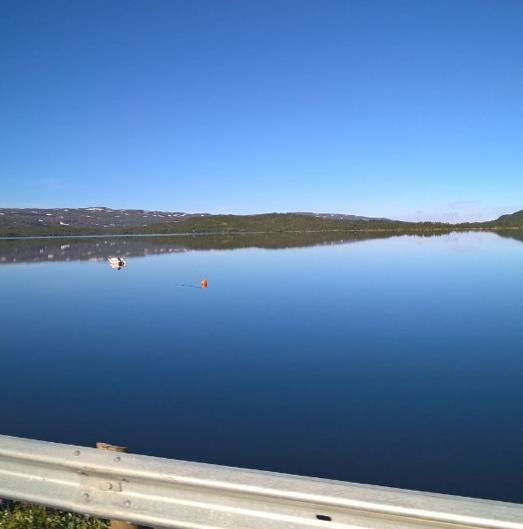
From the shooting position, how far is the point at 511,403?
7.70 meters

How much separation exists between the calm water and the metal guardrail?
289cm

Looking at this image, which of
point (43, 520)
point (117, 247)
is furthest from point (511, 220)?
point (43, 520)

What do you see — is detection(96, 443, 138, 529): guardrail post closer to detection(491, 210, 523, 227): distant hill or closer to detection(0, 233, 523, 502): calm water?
detection(0, 233, 523, 502): calm water

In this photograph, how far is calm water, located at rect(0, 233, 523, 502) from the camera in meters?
6.18

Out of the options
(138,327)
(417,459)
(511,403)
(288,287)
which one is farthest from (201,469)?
(288,287)

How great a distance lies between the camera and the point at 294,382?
9047mm

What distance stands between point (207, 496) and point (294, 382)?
6.05 m

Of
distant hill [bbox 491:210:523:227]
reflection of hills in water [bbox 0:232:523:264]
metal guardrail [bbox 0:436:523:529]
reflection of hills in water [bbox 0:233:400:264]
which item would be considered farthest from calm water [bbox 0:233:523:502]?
distant hill [bbox 491:210:523:227]

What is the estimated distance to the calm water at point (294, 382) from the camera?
6.18m

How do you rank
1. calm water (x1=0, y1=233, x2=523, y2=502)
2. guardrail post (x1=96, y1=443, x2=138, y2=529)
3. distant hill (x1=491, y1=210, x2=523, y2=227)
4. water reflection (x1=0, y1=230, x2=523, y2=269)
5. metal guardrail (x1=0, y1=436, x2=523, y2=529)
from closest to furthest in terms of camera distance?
metal guardrail (x1=0, y1=436, x2=523, y2=529), guardrail post (x1=96, y1=443, x2=138, y2=529), calm water (x1=0, y1=233, x2=523, y2=502), water reflection (x1=0, y1=230, x2=523, y2=269), distant hill (x1=491, y1=210, x2=523, y2=227)

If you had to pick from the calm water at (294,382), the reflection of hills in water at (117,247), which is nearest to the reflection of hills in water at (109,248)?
the reflection of hills in water at (117,247)

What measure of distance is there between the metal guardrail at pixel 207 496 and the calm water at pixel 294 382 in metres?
2.89

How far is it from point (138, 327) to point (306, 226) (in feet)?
543

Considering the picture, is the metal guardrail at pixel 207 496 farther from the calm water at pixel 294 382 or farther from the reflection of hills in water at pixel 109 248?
the reflection of hills in water at pixel 109 248
